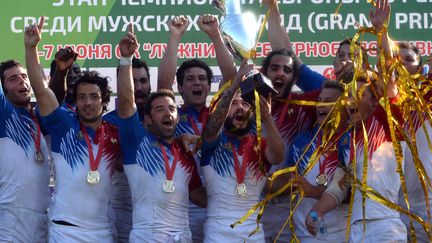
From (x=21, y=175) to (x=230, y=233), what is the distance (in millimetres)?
1400

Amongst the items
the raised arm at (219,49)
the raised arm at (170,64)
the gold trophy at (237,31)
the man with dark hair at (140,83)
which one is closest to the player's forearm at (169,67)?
the raised arm at (170,64)

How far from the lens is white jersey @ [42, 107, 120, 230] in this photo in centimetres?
603

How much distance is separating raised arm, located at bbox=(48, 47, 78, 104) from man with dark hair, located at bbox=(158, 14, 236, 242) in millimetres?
689

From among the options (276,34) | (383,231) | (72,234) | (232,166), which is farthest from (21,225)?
(383,231)

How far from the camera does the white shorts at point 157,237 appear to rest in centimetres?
595

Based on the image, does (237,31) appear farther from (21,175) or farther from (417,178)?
(21,175)

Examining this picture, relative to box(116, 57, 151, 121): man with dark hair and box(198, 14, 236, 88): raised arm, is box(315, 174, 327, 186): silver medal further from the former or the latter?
box(116, 57, 151, 121): man with dark hair

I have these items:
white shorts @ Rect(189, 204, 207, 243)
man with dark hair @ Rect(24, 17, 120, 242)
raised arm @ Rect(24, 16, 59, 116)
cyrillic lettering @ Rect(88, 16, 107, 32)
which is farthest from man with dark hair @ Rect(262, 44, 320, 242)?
cyrillic lettering @ Rect(88, 16, 107, 32)

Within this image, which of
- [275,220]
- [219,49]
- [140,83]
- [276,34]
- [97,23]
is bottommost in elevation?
[275,220]

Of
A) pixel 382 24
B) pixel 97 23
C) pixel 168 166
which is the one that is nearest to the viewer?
pixel 382 24

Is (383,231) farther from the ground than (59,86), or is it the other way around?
(59,86)

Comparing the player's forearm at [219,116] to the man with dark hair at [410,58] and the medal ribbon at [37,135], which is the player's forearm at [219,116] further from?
the man with dark hair at [410,58]

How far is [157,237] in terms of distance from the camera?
5949 millimetres

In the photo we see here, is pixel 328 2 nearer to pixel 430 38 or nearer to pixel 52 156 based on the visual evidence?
pixel 430 38
